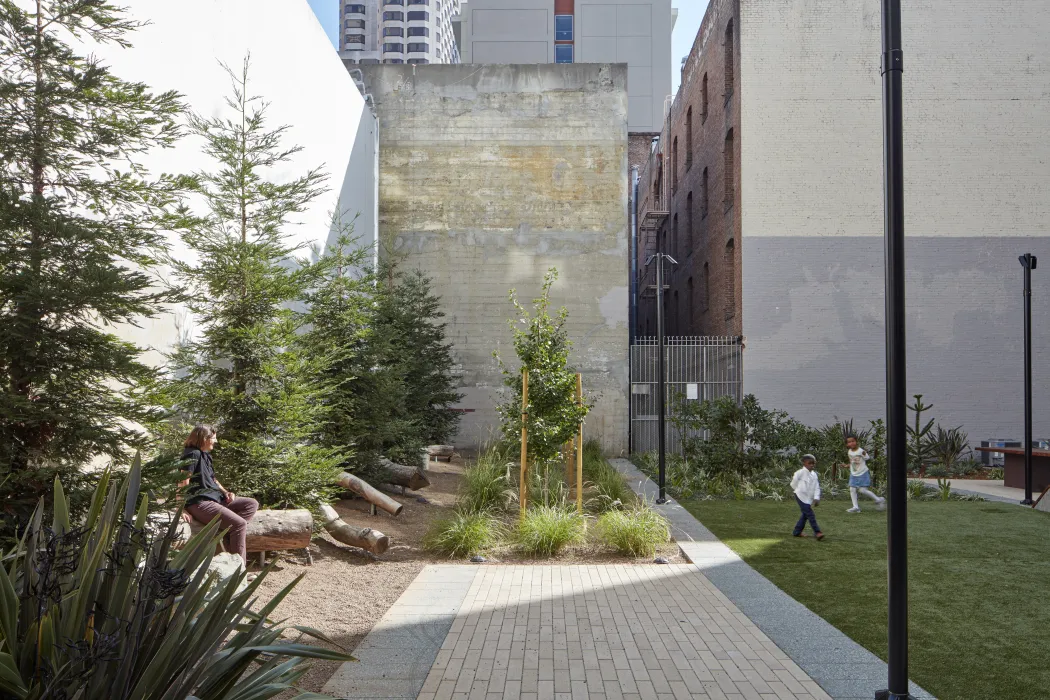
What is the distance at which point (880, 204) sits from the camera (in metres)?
24.9

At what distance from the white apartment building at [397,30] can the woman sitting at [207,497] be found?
9558 cm

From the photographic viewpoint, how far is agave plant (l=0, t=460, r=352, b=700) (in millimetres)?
3072

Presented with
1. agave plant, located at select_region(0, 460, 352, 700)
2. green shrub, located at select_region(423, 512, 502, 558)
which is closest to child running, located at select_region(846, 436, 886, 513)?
green shrub, located at select_region(423, 512, 502, 558)

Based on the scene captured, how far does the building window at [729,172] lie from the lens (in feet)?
85.0

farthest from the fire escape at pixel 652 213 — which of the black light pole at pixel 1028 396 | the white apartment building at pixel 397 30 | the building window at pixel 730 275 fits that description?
the white apartment building at pixel 397 30

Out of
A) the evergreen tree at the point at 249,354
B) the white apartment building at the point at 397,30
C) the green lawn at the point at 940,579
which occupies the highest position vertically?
the white apartment building at the point at 397,30

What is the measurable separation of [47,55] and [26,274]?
169cm

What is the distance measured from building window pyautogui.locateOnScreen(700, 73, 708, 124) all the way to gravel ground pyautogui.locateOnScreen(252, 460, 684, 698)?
2069cm

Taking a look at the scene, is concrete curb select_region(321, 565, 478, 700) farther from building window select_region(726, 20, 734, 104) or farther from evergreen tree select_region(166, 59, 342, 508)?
building window select_region(726, 20, 734, 104)

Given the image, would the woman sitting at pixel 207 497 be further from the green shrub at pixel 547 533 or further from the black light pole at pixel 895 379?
the black light pole at pixel 895 379

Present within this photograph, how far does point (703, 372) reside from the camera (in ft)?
83.7

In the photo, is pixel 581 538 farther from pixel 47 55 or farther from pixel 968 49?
pixel 968 49

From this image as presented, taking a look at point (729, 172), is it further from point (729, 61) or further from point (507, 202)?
point (507, 202)

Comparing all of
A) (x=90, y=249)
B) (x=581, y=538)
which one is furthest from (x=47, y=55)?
(x=581, y=538)
